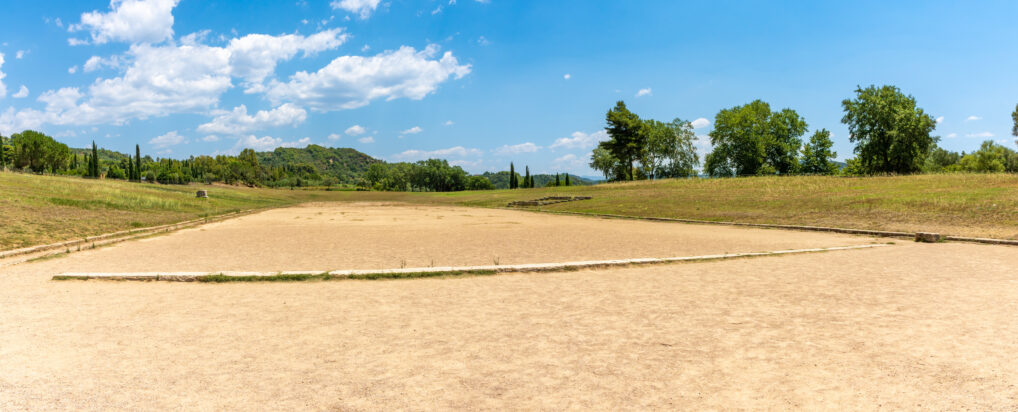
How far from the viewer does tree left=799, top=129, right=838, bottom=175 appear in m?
70.5

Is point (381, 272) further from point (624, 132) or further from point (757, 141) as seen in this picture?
point (757, 141)

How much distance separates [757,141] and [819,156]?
433 inches

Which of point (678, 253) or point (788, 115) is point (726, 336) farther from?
point (788, 115)

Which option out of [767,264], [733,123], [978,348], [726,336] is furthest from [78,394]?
[733,123]

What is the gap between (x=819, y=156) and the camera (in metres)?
70.9

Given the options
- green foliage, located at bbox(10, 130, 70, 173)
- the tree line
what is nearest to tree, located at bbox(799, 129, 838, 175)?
the tree line

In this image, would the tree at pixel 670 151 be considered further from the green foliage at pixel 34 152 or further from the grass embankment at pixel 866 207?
the green foliage at pixel 34 152

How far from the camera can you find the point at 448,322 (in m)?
6.20

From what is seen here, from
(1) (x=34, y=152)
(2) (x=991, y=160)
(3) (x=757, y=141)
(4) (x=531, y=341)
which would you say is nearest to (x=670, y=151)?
(3) (x=757, y=141)

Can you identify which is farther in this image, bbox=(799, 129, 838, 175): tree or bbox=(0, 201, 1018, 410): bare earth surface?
bbox=(799, 129, 838, 175): tree

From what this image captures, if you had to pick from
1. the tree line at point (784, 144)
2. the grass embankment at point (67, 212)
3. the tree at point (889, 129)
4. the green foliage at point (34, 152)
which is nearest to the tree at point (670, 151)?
the tree line at point (784, 144)

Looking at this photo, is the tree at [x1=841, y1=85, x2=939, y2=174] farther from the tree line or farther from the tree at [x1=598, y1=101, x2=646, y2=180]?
the tree at [x1=598, y1=101, x2=646, y2=180]

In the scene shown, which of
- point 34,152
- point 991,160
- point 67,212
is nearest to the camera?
point 67,212

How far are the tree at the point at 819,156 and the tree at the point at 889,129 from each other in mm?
11702
